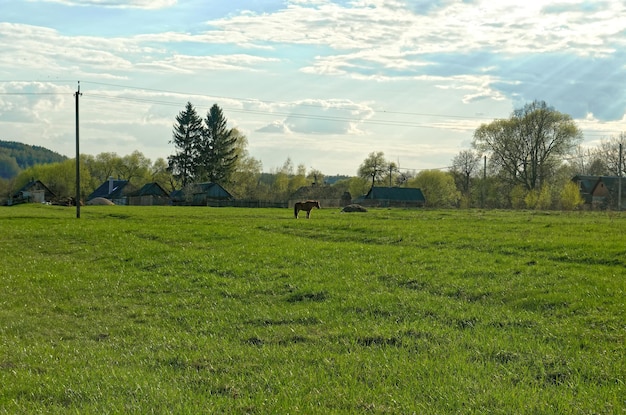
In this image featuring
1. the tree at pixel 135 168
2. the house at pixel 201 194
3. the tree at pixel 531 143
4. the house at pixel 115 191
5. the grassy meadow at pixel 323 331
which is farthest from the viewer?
the tree at pixel 135 168

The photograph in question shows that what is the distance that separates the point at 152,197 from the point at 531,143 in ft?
239

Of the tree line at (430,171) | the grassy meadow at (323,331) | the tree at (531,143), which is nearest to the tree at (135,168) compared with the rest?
the tree line at (430,171)

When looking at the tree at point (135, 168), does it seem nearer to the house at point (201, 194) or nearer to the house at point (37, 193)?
the house at point (37, 193)

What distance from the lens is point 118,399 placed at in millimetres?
7223

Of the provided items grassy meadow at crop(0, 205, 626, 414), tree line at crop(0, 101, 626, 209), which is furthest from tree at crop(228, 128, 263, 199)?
grassy meadow at crop(0, 205, 626, 414)

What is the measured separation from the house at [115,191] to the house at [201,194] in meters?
21.3

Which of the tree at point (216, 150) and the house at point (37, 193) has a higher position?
the tree at point (216, 150)

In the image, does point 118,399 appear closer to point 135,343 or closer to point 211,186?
point 135,343

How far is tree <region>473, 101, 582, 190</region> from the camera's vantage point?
92.5 metres

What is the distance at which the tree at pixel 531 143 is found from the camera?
303 ft

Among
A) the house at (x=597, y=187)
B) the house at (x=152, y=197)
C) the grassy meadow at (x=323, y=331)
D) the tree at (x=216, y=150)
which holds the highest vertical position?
the tree at (x=216, y=150)

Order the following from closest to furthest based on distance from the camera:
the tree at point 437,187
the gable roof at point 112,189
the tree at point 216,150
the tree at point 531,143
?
the tree at point 531,143 → the tree at point 216,150 → the tree at point 437,187 → the gable roof at point 112,189

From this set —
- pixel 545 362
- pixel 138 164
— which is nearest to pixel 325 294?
pixel 545 362

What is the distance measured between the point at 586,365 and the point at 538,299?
458 cm
